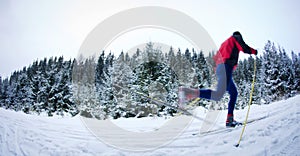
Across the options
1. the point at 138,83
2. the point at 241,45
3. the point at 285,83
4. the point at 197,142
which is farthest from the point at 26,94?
the point at 285,83

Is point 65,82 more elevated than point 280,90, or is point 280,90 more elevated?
point 65,82

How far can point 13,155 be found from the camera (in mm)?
3742

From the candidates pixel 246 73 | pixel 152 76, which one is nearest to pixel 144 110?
pixel 152 76

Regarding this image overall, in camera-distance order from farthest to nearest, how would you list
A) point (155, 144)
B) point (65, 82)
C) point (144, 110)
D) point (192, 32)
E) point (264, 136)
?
point (65, 82) → point (144, 110) → point (192, 32) → point (155, 144) → point (264, 136)

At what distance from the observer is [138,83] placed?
54.7 feet

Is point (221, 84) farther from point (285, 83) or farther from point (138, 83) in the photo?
point (285, 83)

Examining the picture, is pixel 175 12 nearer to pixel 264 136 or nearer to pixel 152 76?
pixel 264 136

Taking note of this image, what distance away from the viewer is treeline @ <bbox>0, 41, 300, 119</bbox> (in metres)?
17.2

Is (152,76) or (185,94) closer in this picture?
(185,94)

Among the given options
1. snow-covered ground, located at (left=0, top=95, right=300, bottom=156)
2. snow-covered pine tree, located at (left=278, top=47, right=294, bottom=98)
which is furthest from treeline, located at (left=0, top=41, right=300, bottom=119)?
snow-covered ground, located at (left=0, top=95, right=300, bottom=156)

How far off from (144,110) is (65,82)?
63.0ft

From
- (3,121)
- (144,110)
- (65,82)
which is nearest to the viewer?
A: (3,121)

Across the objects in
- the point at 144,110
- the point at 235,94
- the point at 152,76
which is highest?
the point at 152,76

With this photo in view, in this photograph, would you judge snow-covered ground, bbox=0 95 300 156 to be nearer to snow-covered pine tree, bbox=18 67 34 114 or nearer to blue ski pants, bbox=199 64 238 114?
blue ski pants, bbox=199 64 238 114
